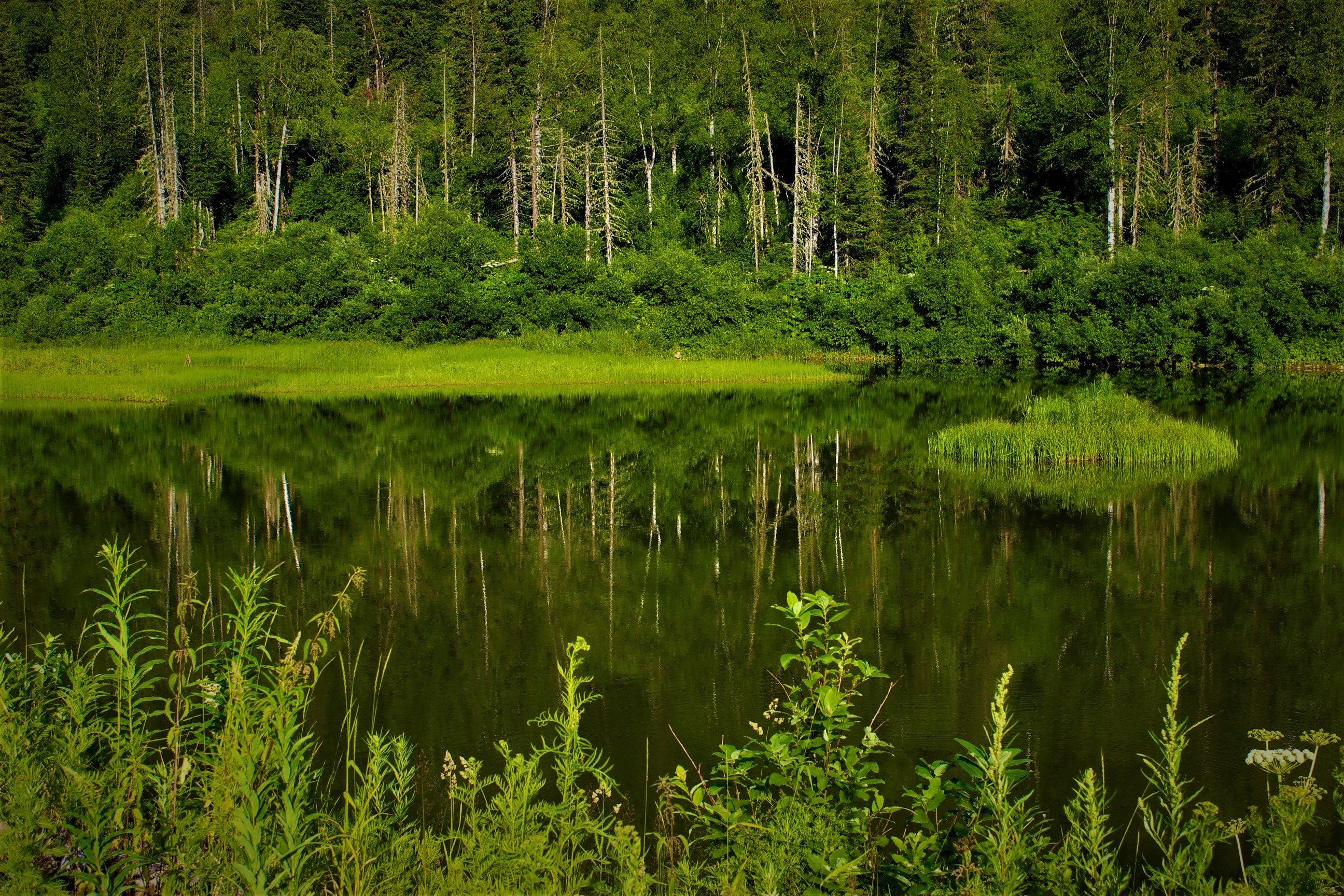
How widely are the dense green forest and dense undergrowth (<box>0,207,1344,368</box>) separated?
0.14 meters

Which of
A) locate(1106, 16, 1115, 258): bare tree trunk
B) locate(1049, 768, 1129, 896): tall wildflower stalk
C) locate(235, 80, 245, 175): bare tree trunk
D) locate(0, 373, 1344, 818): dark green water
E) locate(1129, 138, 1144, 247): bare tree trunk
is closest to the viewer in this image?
locate(1049, 768, 1129, 896): tall wildflower stalk

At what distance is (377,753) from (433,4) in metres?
78.0

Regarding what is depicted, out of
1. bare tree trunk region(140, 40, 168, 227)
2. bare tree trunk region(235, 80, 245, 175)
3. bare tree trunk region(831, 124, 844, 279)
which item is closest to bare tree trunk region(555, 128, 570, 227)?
bare tree trunk region(831, 124, 844, 279)

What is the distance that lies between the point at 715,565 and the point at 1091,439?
399 inches

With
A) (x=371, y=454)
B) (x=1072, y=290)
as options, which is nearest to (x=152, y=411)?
(x=371, y=454)

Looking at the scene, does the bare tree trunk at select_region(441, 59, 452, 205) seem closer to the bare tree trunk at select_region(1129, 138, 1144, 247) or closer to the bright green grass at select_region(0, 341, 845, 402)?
the bright green grass at select_region(0, 341, 845, 402)

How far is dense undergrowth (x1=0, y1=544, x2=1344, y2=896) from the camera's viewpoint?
13.1 ft

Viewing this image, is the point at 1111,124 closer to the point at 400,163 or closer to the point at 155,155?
the point at 400,163

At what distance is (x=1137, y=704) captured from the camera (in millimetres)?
8594

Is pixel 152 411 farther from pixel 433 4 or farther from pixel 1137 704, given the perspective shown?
pixel 433 4

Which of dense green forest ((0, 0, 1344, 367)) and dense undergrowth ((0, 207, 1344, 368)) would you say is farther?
dense green forest ((0, 0, 1344, 367))

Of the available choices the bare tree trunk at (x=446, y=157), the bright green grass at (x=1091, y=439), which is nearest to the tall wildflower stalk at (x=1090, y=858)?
the bright green grass at (x=1091, y=439)

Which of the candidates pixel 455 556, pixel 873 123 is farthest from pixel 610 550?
pixel 873 123

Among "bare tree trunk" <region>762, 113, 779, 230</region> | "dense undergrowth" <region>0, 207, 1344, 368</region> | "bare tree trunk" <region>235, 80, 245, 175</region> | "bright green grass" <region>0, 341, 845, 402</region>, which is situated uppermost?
"bare tree trunk" <region>235, 80, 245, 175</region>
